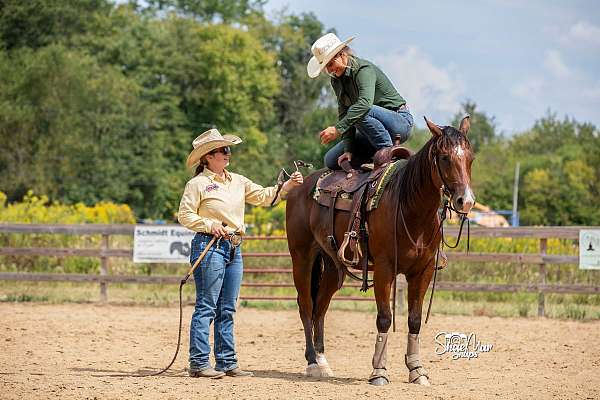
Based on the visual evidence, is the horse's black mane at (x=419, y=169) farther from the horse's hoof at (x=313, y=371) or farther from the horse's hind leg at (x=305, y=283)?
the horse's hoof at (x=313, y=371)

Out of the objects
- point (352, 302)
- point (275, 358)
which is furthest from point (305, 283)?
point (352, 302)

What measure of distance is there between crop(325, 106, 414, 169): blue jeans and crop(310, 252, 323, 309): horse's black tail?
42.7 inches

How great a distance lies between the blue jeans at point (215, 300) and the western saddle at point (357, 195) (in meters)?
0.97

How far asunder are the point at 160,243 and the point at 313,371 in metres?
7.97

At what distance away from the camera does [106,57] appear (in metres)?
48.4

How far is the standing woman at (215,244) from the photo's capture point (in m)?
7.80

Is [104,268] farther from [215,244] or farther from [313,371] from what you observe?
[215,244]

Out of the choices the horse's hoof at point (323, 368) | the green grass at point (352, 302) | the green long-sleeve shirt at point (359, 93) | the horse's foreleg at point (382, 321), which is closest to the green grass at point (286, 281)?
the green grass at point (352, 302)

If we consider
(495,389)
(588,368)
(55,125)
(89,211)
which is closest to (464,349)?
(588,368)

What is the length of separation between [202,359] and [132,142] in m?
41.7

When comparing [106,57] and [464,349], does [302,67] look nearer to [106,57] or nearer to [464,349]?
[106,57]

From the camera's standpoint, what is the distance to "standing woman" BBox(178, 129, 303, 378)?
25.6 feet

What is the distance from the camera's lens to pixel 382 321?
7641 millimetres

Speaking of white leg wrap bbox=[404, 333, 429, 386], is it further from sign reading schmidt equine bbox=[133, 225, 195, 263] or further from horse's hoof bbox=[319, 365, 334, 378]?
sign reading schmidt equine bbox=[133, 225, 195, 263]
